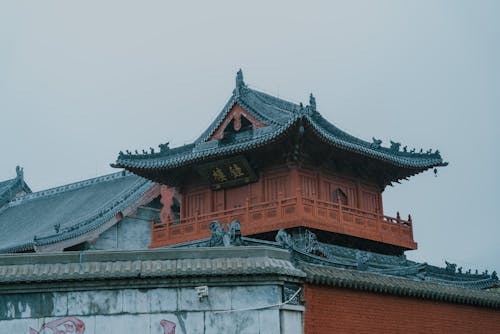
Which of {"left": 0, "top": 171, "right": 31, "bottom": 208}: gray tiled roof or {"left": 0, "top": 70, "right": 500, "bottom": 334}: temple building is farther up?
{"left": 0, "top": 171, "right": 31, "bottom": 208}: gray tiled roof

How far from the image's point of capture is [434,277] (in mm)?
23391

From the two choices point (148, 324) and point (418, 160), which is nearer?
point (148, 324)

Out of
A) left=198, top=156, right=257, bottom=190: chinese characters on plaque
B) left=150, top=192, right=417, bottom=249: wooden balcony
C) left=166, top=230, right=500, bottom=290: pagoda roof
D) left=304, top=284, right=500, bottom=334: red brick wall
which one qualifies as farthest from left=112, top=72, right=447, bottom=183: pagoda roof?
left=304, top=284, right=500, bottom=334: red brick wall

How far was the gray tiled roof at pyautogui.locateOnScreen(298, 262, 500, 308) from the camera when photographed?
51.1 feet

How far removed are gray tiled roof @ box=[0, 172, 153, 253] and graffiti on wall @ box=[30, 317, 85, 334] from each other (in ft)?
52.3

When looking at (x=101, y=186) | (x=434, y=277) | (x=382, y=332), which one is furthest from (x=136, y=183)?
(x=382, y=332)

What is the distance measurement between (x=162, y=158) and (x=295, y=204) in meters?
5.89

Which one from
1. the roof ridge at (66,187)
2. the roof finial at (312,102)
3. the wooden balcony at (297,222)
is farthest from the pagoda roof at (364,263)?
the roof ridge at (66,187)

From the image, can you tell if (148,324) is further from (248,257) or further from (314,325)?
(314,325)

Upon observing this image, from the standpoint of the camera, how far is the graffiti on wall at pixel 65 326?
1438cm

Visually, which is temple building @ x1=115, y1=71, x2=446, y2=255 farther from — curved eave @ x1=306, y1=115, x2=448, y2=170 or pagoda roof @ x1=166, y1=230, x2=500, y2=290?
pagoda roof @ x1=166, y1=230, x2=500, y2=290

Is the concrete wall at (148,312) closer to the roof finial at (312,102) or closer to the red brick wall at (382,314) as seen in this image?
the red brick wall at (382,314)

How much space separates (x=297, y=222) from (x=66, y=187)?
66.4 ft

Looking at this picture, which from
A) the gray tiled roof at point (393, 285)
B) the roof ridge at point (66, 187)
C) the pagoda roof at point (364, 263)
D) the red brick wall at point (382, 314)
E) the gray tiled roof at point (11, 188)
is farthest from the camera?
the gray tiled roof at point (11, 188)
